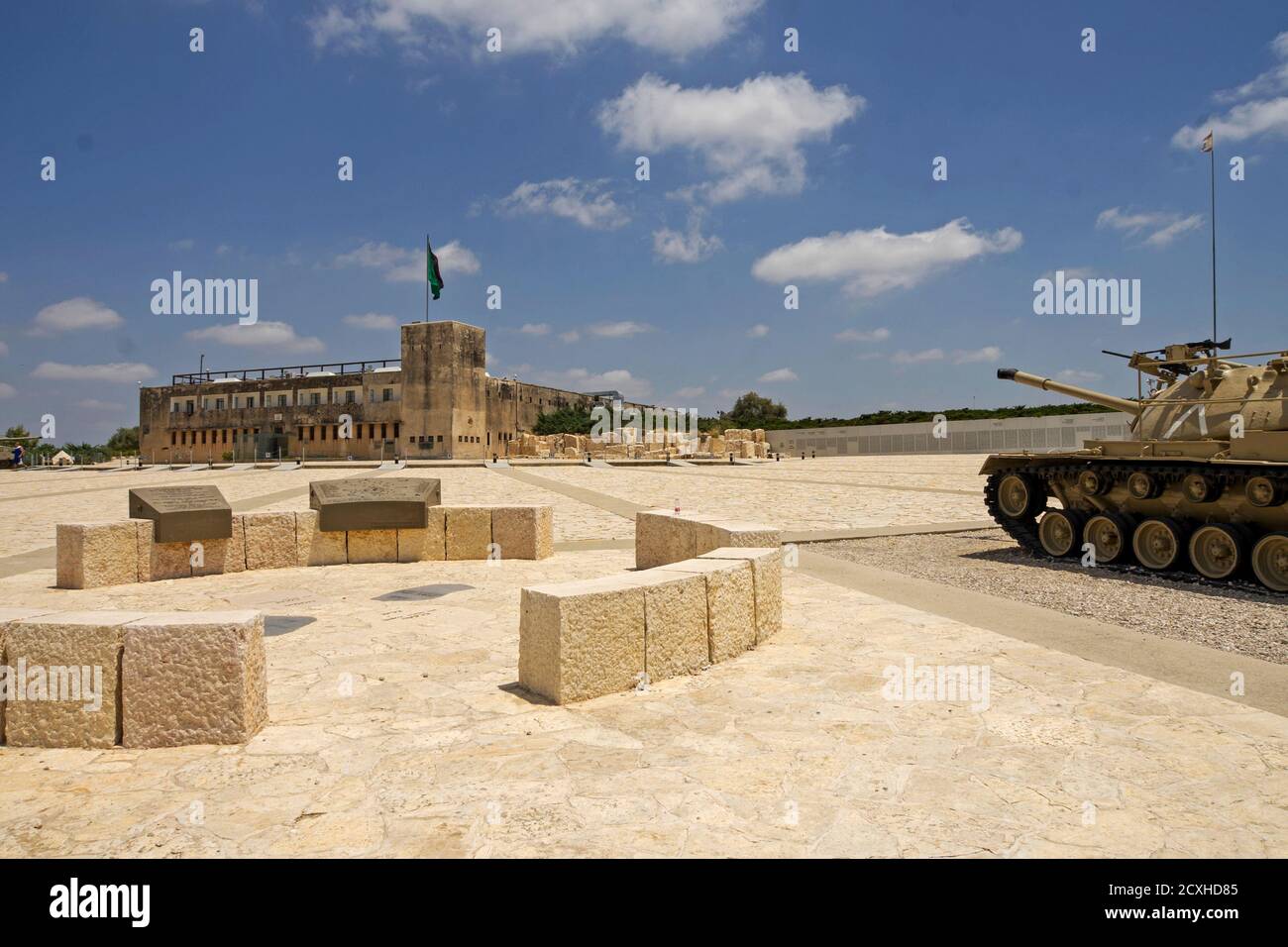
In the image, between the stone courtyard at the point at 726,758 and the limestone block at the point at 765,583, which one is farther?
the limestone block at the point at 765,583

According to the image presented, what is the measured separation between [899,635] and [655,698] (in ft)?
7.93

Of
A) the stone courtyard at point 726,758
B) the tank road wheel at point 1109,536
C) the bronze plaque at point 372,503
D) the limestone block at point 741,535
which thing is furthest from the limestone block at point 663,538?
the tank road wheel at point 1109,536

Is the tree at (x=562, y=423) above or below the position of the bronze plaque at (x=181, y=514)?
above

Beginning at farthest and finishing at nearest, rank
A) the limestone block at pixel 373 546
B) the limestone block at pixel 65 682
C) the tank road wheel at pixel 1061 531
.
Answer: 1. the tank road wheel at pixel 1061 531
2. the limestone block at pixel 373 546
3. the limestone block at pixel 65 682

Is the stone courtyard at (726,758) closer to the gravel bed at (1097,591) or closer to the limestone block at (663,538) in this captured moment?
the gravel bed at (1097,591)

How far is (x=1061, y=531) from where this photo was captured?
449 inches

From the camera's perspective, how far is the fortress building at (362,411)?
51.2 metres

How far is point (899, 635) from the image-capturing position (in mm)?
5969

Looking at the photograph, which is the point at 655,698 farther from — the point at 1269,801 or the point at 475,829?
the point at 1269,801

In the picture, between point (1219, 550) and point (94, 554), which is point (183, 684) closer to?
point (94, 554)

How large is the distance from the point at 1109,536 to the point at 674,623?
845cm

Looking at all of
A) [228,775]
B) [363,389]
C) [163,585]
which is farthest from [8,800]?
[363,389]

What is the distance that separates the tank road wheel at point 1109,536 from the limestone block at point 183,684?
35.1 ft

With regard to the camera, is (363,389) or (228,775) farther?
(363,389)
